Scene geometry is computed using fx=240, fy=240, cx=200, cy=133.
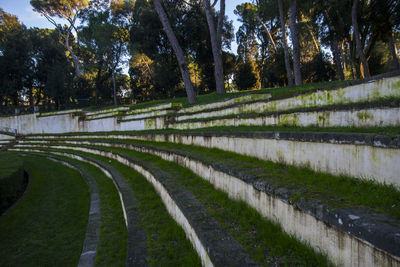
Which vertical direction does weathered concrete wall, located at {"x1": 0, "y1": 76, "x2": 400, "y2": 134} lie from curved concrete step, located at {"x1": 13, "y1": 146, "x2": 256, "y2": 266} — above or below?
above

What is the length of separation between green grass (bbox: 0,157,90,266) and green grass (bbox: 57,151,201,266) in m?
1.53

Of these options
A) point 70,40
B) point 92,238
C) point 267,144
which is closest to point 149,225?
point 92,238

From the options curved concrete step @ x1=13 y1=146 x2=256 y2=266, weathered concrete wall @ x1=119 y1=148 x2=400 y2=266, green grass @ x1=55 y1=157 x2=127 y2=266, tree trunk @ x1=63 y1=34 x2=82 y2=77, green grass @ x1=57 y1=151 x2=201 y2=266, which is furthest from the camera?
tree trunk @ x1=63 y1=34 x2=82 y2=77

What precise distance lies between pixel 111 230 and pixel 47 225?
94.3 inches

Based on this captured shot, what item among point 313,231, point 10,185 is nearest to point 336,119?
point 313,231

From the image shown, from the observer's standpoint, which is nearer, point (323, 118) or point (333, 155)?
point (333, 155)

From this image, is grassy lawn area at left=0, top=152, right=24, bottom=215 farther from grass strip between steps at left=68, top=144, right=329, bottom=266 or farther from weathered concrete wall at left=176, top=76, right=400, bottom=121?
weathered concrete wall at left=176, top=76, right=400, bottom=121

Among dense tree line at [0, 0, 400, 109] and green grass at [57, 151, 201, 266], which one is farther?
dense tree line at [0, 0, 400, 109]

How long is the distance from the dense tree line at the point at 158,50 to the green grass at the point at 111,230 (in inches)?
718

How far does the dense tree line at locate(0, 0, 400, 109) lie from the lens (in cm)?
2489

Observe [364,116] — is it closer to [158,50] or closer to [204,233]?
[204,233]

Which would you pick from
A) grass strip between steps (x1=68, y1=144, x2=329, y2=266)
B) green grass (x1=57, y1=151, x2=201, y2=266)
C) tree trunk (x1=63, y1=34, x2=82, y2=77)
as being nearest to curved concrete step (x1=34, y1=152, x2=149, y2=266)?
green grass (x1=57, y1=151, x2=201, y2=266)

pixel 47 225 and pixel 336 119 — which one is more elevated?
pixel 336 119

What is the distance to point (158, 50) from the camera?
31844 millimetres
